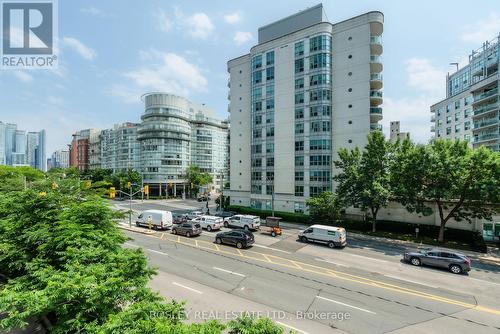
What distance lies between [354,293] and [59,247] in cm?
1628

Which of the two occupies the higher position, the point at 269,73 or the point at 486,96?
the point at 269,73

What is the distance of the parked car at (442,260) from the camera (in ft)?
67.7

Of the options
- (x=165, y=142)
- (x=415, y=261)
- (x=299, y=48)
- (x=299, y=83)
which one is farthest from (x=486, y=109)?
(x=165, y=142)

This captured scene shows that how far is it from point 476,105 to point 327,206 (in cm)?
4688

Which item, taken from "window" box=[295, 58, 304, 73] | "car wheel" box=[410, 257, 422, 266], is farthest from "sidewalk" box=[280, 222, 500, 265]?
"window" box=[295, 58, 304, 73]

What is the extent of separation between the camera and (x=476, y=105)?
55938 mm

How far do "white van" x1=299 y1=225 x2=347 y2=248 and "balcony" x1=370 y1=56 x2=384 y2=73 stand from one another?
2882cm

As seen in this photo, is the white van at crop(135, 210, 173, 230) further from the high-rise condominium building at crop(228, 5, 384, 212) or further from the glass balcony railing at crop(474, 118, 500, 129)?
the glass balcony railing at crop(474, 118, 500, 129)

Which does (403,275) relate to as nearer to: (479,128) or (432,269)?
(432,269)

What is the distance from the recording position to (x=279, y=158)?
48.5 m

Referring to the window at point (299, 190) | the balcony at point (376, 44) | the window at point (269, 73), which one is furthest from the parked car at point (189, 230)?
the balcony at point (376, 44)

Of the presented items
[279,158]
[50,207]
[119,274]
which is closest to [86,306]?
[119,274]

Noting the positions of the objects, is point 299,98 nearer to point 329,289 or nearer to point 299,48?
point 299,48

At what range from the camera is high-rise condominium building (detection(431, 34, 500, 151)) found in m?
51.7
